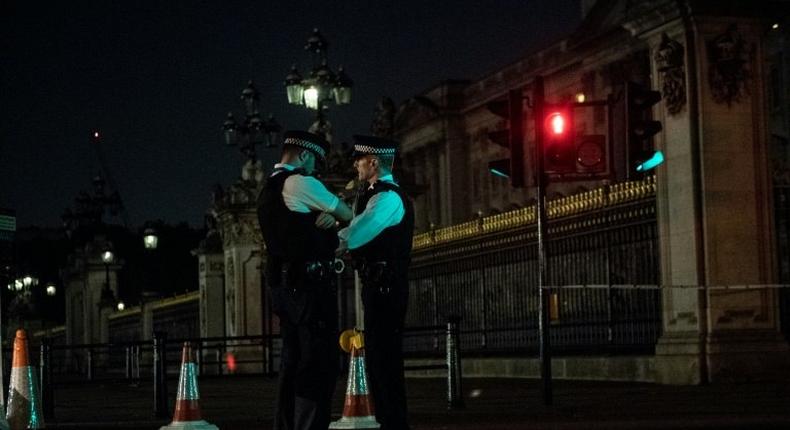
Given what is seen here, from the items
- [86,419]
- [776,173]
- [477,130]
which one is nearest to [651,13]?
[776,173]

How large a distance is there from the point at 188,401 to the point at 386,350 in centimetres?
258

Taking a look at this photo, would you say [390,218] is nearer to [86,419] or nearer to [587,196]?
[86,419]

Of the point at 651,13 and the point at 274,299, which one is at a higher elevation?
the point at 651,13

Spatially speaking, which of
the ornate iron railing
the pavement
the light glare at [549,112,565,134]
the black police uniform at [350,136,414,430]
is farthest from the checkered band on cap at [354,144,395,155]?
the ornate iron railing

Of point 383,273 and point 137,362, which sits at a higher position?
point 383,273

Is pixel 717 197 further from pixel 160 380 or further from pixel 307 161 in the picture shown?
pixel 307 161

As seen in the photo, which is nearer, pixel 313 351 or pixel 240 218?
pixel 313 351

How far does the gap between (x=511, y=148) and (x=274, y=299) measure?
557 centimetres

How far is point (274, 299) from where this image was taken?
35.0 feet

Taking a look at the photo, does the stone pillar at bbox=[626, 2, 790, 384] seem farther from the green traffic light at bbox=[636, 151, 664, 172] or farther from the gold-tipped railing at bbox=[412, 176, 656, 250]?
the green traffic light at bbox=[636, 151, 664, 172]

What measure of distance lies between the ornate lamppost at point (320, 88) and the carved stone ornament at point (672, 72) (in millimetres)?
11542

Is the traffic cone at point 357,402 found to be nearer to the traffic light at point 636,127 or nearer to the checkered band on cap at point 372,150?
the checkered band on cap at point 372,150

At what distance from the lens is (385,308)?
35.8ft

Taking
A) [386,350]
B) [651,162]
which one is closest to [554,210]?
[651,162]
